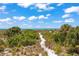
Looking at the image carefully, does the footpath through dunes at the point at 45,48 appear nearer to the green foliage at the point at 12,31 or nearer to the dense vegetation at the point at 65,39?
the dense vegetation at the point at 65,39

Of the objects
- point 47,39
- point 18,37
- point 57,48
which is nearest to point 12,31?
point 18,37

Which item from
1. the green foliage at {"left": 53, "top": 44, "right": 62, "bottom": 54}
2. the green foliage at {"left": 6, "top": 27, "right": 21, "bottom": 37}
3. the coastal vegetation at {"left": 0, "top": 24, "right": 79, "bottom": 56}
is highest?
the green foliage at {"left": 6, "top": 27, "right": 21, "bottom": 37}

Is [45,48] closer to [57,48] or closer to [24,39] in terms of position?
[57,48]

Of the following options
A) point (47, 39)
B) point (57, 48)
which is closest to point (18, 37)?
point (47, 39)

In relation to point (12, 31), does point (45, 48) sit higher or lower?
lower

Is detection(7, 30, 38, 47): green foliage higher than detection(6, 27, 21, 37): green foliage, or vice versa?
detection(6, 27, 21, 37): green foliage

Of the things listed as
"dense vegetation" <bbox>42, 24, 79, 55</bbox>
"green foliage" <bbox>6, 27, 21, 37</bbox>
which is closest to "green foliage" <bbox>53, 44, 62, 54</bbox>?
"dense vegetation" <bbox>42, 24, 79, 55</bbox>

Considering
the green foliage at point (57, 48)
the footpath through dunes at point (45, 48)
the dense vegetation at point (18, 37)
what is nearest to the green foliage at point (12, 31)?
the dense vegetation at point (18, 37)

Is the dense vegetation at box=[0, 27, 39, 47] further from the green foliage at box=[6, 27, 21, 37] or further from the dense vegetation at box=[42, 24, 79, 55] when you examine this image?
the dense vegetation at box=[42, 24, 79, 55]

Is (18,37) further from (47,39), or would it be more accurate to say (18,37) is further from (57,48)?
(57,48)
